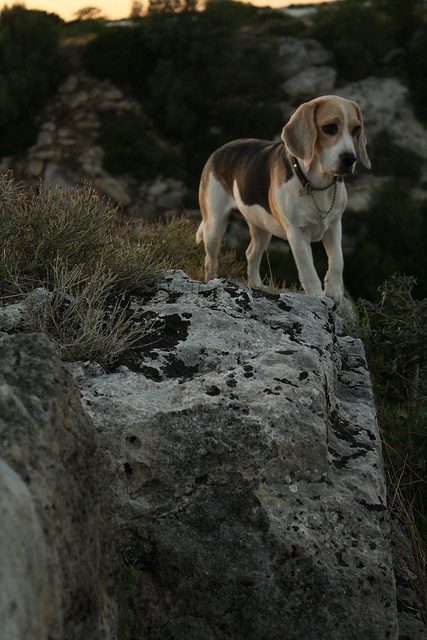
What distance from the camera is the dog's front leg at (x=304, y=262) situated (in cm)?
622

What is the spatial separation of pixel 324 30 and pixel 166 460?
77.2 feet

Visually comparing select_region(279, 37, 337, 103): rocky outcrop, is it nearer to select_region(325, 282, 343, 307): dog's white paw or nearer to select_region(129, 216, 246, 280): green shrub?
select_region(129, 216, 246, 280): green shrub

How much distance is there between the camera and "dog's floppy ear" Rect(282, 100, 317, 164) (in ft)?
19.8

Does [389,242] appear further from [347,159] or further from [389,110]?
[347,159]

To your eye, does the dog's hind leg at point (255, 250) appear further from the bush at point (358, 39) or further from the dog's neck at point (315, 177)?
the bush at point (358, 39)

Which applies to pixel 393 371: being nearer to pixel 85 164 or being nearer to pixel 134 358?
pixel 134 358

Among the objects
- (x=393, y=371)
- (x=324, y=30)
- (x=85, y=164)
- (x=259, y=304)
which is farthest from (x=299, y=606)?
(x=324, y=30)

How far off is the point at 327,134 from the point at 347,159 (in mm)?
294

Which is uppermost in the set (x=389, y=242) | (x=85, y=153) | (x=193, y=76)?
(x=193, y=76)

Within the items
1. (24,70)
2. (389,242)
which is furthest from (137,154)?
(389,242)

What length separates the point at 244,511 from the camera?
2.60 meters

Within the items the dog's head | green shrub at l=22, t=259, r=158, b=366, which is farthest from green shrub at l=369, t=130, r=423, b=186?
green shrub at l=22, t=259, r=158, b=366

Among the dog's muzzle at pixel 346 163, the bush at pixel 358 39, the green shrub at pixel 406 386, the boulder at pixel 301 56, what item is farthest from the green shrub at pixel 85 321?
the bush at pixel 358 39

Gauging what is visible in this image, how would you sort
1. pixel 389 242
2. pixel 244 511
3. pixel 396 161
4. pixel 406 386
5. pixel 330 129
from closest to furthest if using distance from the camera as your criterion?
pixel 244 511, pixel 406 386, pixel 330 129, pixel 389 242, pixel 396 161
